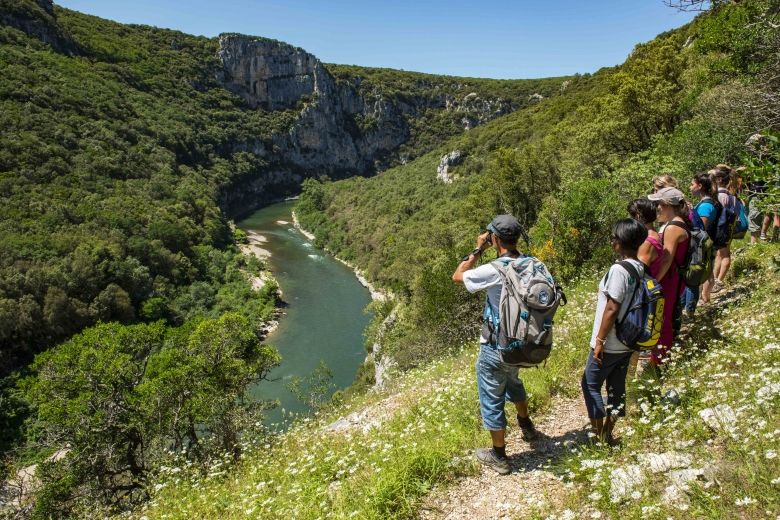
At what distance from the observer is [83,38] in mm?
98938

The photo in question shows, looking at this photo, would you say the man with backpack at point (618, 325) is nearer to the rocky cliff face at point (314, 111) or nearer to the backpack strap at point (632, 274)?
the backpack strap at point (632, 274)

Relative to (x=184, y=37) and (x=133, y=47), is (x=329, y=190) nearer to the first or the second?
(x=133, y=47)

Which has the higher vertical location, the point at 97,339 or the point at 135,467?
the point at 97,339

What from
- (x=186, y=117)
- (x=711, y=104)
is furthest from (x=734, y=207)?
(x=186, y=117)

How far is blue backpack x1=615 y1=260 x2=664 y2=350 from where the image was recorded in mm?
3611

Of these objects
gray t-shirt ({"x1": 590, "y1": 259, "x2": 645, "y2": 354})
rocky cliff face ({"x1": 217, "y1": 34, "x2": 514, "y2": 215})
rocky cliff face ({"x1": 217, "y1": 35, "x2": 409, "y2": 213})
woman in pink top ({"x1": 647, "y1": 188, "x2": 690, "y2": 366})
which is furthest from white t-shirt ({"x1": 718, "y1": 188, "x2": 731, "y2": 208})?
rocky cliff face ({"x1": 217, "y1": 35, "x2": 409, "y2": 213})

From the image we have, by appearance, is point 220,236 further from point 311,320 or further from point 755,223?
point 755,223

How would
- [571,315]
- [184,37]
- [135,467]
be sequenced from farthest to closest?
[184,37] → [135,467] → [571,315]

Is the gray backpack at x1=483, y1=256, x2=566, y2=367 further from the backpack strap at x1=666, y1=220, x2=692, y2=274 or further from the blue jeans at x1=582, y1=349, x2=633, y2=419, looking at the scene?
the backpack strap at x1=666, y1=220, x2=692, y2=274

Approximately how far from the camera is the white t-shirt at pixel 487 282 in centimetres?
366

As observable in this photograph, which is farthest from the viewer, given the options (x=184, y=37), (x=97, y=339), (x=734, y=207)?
(x=184, y=37)

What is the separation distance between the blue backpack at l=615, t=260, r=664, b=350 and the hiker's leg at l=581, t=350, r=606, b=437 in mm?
345

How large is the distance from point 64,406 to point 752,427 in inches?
657

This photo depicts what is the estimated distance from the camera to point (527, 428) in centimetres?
442
